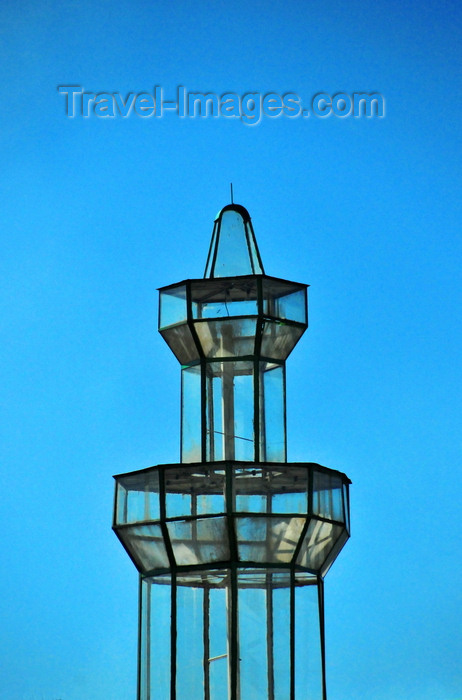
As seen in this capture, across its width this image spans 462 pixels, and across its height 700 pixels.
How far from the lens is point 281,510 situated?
20.9 meters

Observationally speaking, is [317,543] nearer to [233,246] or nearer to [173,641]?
[173,641]

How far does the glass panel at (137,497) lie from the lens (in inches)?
830

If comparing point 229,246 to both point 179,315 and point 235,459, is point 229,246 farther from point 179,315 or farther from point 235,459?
point 235,459

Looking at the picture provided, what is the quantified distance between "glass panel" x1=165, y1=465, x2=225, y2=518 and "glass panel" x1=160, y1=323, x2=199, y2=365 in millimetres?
2618

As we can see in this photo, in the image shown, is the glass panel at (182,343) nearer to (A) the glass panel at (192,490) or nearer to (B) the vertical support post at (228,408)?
(B) the vertical support post at (228,408)

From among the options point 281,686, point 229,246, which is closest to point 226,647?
point 281,686

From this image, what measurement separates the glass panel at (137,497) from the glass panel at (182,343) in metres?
2.63

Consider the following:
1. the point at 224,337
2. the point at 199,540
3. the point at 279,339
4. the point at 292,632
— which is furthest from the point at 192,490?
the point at 279,339

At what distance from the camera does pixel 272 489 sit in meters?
20.9

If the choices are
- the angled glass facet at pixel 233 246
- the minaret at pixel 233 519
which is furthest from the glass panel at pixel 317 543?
the angled glass facet at pixel 233 246

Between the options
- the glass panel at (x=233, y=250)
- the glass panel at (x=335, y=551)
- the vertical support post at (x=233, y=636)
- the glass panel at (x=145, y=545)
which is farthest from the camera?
the glass panel at (x=233, y=250)

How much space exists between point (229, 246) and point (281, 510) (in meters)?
5.25

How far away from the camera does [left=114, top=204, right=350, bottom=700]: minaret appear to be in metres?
20.7

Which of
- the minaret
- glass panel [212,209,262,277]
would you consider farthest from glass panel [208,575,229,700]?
glass panel [212,209,262,277]
